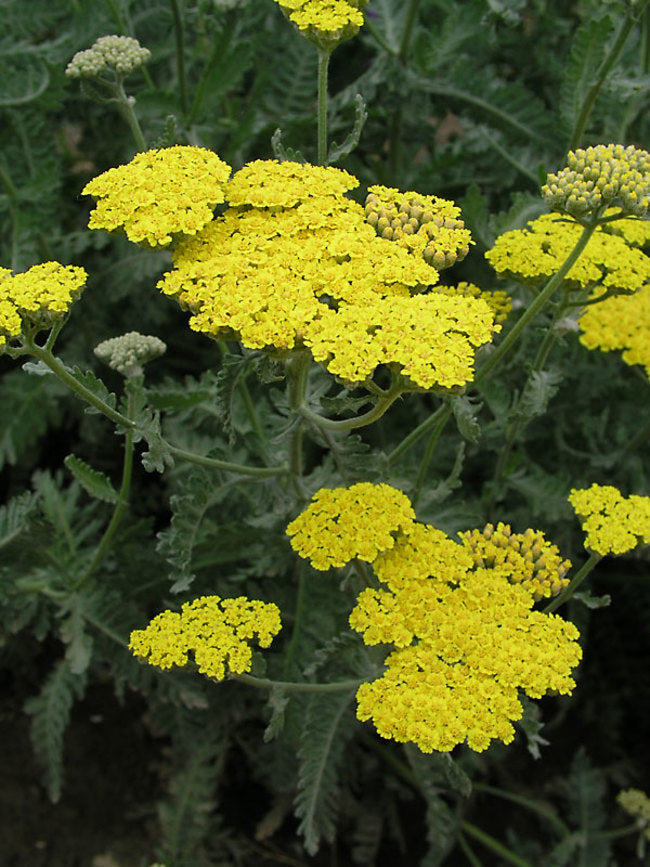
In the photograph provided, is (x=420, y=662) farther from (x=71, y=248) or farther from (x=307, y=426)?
(x=71, y=248)

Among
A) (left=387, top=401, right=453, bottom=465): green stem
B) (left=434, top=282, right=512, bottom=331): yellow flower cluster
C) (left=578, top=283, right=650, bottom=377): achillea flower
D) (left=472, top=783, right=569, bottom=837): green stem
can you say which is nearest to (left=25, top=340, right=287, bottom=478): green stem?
(left=387, top=401, right=453, bottom=465): green stem

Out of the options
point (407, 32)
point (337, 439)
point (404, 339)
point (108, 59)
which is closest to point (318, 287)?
point (404, 339)

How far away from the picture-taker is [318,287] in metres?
2.33

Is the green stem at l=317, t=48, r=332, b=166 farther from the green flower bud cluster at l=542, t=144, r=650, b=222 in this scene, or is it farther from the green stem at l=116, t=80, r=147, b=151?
the green flower bud cluster at l=542, t=144, r=650, b=222

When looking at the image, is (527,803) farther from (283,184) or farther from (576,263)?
(283,184)

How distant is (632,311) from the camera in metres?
3.25

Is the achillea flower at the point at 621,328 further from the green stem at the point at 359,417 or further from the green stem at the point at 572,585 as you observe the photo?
the green stem at the point at 359,417

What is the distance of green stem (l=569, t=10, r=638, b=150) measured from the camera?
129 inches

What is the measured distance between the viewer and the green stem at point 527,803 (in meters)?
3.95

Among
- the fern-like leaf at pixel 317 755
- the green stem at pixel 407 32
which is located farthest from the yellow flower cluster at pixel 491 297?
the green stem at pixel 407 32

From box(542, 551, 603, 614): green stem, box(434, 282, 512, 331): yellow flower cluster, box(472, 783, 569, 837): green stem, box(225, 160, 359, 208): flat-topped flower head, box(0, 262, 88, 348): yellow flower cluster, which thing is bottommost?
box(472, 783, 569, 837): green stem

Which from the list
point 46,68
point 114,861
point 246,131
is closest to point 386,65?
point 246,131

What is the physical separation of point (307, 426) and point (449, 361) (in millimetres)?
693

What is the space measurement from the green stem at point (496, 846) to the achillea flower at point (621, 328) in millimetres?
2168
